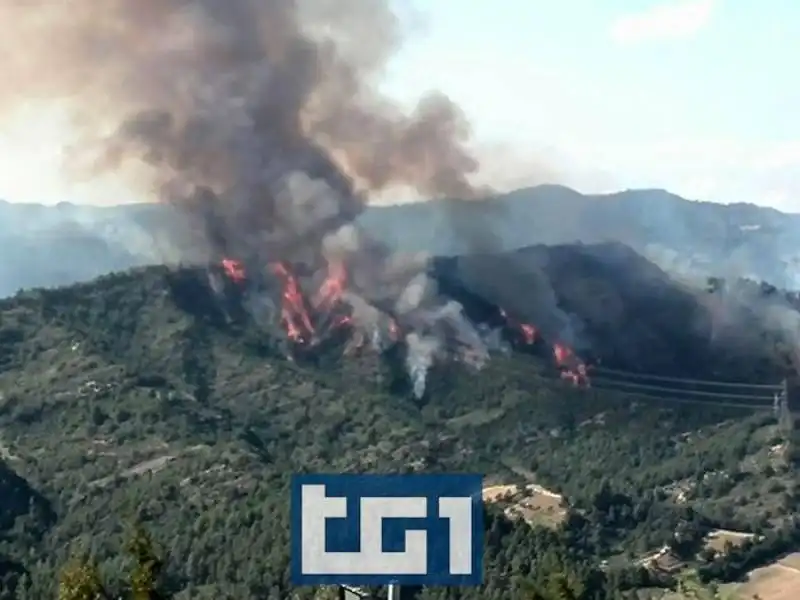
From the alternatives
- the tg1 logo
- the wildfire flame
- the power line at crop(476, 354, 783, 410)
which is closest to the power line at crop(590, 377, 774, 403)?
the power line at crop(476, 354, 783, 410)

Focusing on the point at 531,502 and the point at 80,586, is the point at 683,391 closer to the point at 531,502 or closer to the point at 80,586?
the point at 531,502

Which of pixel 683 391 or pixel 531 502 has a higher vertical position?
pixel 683 391

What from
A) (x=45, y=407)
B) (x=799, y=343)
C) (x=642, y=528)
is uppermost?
(x=799, y=343)

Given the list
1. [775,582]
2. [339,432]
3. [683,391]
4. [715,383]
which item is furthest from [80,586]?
A: [715,383]

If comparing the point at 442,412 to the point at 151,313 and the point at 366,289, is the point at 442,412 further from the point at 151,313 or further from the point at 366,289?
the point at 151,313

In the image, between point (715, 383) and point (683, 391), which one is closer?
point (683, 391)

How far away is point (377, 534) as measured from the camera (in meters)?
27.6

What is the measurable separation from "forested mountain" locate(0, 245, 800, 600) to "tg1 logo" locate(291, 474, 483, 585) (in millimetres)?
52656

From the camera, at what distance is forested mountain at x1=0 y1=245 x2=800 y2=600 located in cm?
10088

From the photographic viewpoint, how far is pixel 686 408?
159m

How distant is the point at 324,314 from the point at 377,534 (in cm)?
12722

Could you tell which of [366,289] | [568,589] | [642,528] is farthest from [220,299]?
[568,589]

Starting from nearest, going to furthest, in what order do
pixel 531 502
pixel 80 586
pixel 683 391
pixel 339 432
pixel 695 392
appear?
pixel 80 586 → pixel 531 502 → pixel 339 432 → pixel 695 392 → pixel 683 391

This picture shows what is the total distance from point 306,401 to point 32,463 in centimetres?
3269
